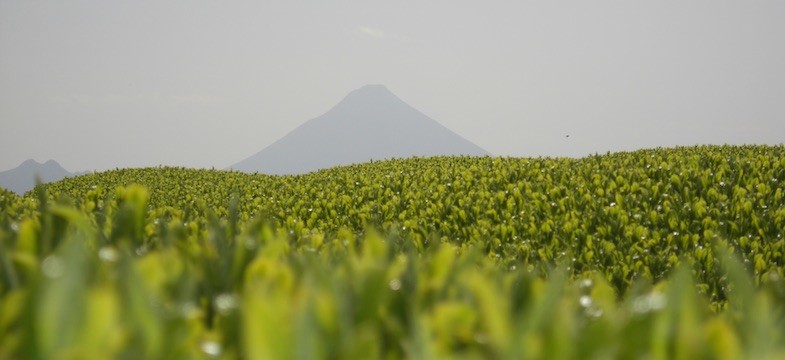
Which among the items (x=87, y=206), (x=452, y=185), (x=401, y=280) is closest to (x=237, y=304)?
(x=401, y=280)

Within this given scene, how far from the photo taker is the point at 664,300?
1.84 meters

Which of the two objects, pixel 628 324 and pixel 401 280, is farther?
pixel 401 280

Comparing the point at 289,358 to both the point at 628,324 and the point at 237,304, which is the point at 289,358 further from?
the point at 628,324

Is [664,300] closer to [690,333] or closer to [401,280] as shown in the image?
[690,333]

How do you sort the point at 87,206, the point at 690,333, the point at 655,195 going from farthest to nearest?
the point at 655,195
the point at 87,206
the point at 690,333

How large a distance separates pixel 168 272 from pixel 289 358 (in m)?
0.78

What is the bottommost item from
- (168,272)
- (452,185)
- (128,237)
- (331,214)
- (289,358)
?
(289,358)

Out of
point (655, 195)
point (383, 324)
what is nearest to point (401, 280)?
point (383, 324)

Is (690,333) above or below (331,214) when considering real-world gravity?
below

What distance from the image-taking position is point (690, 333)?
1.57 m

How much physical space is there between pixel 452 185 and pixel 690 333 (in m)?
10.5

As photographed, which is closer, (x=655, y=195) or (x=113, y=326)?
(x=113, y=326)

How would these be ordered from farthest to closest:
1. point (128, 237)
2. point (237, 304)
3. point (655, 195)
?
point (655, 195), point (128, 237), point (237, 304)

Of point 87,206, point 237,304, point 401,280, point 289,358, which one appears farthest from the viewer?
point 87,206
